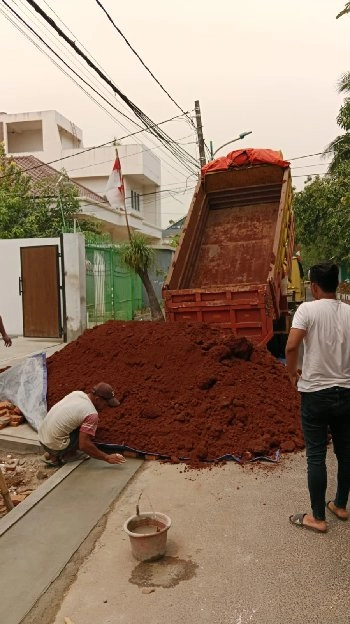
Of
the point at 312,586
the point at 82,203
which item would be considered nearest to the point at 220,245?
the point at 312,586

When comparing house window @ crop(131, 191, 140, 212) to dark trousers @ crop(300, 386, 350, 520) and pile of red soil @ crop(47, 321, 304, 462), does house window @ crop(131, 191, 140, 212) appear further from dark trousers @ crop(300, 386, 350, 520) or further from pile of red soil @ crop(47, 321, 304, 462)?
dark trousers @ crop(300, 386, 350, 520)

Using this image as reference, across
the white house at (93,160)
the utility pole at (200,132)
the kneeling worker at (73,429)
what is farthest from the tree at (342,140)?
the kneeling worker at (73,429)

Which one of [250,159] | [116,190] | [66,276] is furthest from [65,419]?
[116,190]

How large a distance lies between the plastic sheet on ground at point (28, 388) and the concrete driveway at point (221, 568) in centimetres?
217

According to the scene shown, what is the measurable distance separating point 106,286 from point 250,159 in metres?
6.36

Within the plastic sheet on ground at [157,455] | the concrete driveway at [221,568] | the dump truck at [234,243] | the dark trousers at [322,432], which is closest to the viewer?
the concrete driveway at [221,568]

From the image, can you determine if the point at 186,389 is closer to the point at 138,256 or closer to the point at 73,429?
the point at 73,429

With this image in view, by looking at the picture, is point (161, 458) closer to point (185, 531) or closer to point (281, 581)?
point (185, 531)

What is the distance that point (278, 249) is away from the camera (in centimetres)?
841

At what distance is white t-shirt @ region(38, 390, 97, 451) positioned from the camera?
4.88 metres

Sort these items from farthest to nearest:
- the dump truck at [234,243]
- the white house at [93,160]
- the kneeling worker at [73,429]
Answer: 1. the white house at [93,160]
2. the dump truck at [234,243]
3. the kneeling worker at [73,429]

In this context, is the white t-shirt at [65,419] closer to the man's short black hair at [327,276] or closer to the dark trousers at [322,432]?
the dark trousers at [322,432]

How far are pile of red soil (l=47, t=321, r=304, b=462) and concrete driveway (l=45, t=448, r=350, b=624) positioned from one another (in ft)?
2.57

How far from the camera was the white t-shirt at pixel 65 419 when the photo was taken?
16.0 feet
